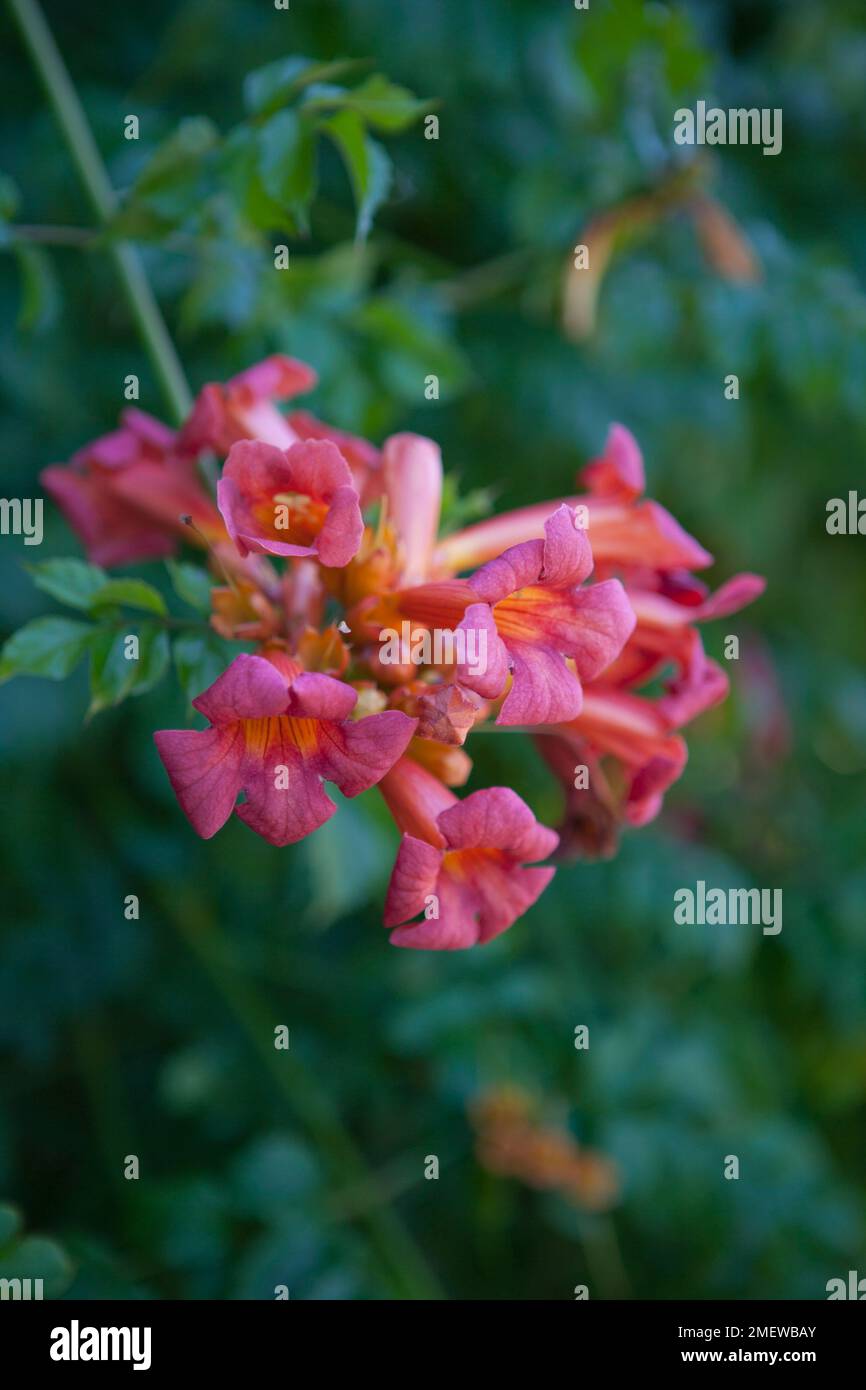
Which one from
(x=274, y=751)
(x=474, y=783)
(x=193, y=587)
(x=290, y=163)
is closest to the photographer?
(x=274, y=751)

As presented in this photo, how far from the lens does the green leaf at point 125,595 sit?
1584mm

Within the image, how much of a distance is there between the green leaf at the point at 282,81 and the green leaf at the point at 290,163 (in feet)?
0.09

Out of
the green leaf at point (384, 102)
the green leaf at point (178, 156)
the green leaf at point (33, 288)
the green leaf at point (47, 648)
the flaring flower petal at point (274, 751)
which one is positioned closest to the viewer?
the flaring flower petal at point (274, 751)

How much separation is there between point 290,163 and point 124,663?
32.2 inches

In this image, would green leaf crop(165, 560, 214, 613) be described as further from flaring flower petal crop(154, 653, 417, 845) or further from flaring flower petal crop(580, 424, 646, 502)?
flaring flower petal crop(580, 424, 646, 502)

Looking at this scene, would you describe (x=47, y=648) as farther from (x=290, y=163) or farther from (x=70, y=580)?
(x=290, y=163)

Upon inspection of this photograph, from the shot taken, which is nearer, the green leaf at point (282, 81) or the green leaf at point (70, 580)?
the green leaf at point (70, 580)

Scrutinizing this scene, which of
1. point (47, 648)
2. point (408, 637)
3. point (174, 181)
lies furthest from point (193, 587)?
point (174, 181)

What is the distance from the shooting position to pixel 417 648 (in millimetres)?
1559

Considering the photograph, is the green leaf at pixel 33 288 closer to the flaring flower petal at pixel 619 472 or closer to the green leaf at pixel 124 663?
the green leaf at pixel 124 663

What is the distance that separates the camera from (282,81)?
1831 millimetres

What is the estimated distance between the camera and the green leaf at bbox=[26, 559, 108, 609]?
160 centimetres

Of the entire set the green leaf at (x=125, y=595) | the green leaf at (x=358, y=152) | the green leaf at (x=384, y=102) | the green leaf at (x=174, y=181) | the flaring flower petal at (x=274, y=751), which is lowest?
the flaring flower petal at (x=274, y=751)

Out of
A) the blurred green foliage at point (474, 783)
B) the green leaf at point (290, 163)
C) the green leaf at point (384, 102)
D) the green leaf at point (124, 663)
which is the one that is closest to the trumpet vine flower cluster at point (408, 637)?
the green leaf at point (124, 663)
